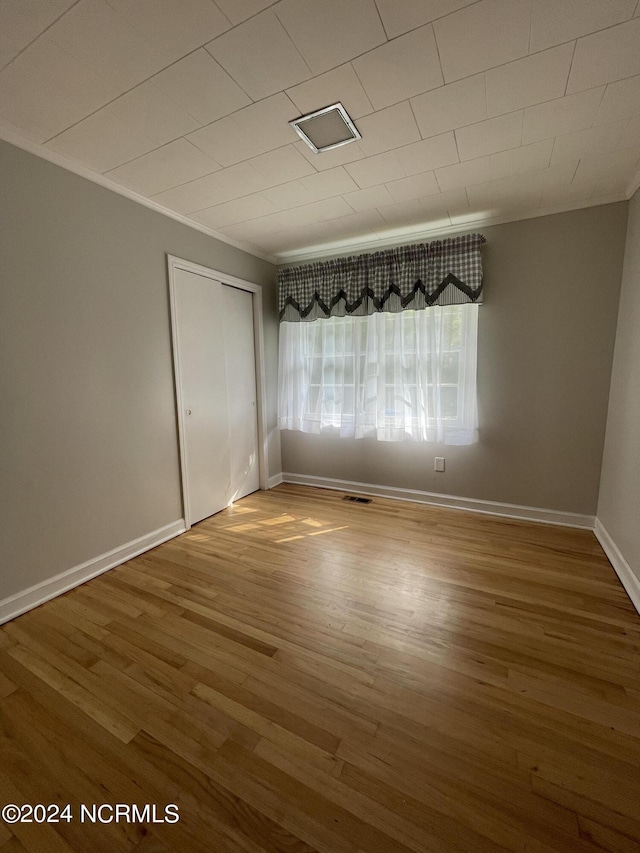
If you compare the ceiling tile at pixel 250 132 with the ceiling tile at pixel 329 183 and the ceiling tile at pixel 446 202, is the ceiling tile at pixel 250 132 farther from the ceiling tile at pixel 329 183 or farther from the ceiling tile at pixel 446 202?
the ceiling tile at pixel 446 202

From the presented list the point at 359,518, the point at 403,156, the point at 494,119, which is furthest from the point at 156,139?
the point at 359,518

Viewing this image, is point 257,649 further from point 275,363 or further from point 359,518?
point 275,363

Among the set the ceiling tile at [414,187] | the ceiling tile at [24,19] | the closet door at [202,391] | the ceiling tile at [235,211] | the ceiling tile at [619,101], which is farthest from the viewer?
the closet door at [202,391]

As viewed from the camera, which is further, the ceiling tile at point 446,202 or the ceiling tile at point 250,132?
the ceiling tile at point 446,202

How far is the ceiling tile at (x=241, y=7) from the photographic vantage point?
1.12m

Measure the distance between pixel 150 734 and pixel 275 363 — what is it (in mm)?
3222

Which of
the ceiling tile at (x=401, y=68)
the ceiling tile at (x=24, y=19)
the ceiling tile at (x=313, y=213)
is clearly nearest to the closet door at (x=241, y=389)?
the ceiling tile at (x=313, y=213)

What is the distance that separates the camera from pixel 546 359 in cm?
268

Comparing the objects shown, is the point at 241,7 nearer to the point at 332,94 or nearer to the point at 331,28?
the point at 331,28

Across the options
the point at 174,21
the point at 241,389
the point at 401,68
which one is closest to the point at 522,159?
the point at 401,68

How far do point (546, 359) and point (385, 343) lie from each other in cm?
131

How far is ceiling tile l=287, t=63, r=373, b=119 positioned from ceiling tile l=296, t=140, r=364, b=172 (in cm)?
22

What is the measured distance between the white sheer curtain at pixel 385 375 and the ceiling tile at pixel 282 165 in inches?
56.0

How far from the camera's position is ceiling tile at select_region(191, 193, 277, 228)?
95.2 inches
